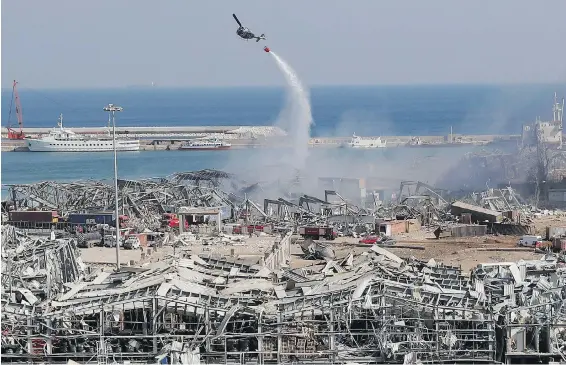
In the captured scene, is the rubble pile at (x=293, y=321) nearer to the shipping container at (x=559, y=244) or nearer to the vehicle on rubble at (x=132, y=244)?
the shipping container at (x=559, y=244)

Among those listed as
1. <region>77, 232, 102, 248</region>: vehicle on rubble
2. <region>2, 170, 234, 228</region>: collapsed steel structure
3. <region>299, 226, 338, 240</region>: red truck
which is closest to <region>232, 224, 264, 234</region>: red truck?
<region>299, 226, 338, 240</region>: red truck

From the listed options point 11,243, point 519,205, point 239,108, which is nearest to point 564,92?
point 519,205

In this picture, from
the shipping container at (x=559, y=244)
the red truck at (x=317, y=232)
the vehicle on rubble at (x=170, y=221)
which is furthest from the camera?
the vehicle on rubble at (x=170, y=221)

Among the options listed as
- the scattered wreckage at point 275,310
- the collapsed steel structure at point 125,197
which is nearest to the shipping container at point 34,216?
the collapsed steel structure at point 125,197

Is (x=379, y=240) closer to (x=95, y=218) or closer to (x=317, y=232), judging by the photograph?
(x=317, y=232)

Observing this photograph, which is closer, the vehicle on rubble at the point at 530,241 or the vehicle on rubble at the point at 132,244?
the vehicle on rubble at the point at 530,241

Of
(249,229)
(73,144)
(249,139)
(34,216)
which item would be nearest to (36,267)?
(249,229)

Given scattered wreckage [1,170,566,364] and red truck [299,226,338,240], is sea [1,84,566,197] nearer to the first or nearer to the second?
red truck [299,226,338,240]
